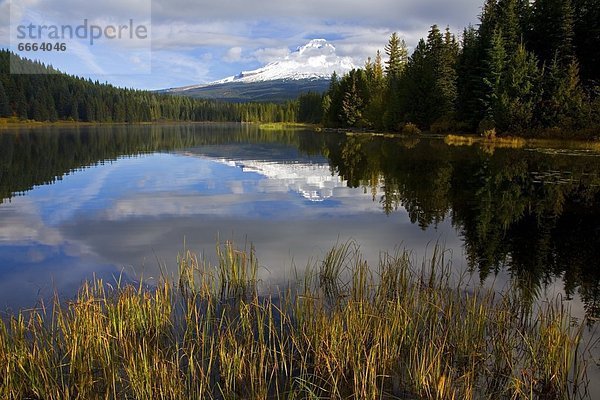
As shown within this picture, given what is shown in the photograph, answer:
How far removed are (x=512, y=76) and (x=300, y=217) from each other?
51873 mm

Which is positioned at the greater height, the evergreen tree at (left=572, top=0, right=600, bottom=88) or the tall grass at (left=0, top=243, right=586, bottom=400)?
the evergreen tree at (left=572, top=0, right=600, bottom=88)

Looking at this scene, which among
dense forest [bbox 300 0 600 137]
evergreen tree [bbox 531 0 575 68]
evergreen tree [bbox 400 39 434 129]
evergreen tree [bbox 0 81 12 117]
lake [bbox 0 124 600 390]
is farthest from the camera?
evergreen tree [bbox 0 81 12 117]

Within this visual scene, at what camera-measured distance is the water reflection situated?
45.1ft

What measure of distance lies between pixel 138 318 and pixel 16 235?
11.6m

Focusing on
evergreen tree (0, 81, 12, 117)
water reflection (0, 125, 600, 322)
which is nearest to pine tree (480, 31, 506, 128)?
water reflection (0, 125, 600, 322)

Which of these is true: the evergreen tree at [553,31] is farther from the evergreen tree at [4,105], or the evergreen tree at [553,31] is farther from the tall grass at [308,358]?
the evergreen tree at [4,105]

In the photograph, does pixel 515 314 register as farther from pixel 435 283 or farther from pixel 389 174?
pixel 389 174

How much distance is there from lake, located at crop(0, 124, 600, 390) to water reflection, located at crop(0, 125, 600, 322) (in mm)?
70

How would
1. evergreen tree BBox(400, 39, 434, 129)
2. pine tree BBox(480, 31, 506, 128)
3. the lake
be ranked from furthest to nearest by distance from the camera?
1. evergreen tree BBox(400, 39, 434, 129)
2. pine tree BBox(480, 31, 506, 128)
3. the lake

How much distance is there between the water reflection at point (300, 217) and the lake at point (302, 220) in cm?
7

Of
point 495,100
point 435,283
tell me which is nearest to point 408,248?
point 435,283

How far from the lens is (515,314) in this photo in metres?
9.62

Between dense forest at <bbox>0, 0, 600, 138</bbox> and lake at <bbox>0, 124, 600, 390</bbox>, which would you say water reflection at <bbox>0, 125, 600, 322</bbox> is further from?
dense forest at <bbox>0, 0, 600, 138</bbox>

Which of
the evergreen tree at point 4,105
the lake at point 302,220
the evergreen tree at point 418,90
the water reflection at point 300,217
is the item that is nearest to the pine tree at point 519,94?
the evergreen tree at point 418,90
